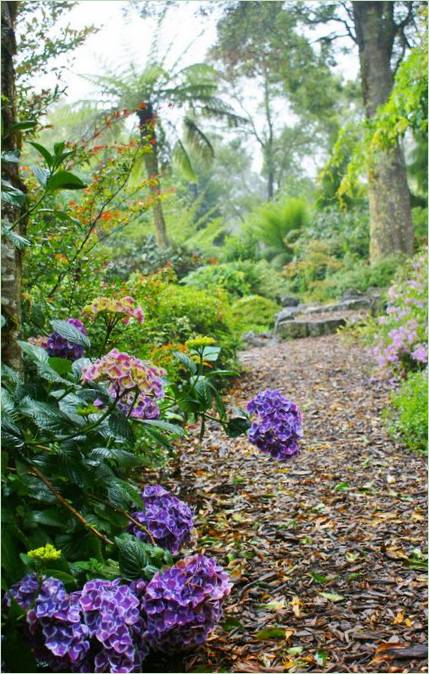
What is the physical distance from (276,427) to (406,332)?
240cm

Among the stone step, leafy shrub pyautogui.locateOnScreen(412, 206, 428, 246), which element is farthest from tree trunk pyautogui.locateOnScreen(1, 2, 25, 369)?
leafy shrub pyautogui.locateOnScreen(412, 206, 428, 246)

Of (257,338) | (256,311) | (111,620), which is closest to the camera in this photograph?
(111,620)

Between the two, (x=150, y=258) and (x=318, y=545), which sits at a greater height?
(x=150, y=258)

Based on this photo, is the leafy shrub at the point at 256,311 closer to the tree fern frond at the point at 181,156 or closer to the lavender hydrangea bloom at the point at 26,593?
the tree fern frond at the point at 181,156

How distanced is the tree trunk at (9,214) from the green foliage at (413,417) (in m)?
1.92

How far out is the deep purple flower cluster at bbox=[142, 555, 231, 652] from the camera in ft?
3.69

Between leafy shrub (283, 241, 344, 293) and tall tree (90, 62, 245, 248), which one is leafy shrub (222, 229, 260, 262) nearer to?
leafy shrub (283, 241, 344, 293)

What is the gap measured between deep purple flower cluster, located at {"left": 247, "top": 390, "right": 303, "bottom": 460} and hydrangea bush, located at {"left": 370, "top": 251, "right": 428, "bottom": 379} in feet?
6.69

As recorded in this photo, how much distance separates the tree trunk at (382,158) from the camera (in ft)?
25.9

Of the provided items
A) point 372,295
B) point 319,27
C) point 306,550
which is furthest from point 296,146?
point 306,550

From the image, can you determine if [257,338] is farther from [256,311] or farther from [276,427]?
[276,427]

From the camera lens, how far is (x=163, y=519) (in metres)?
1.37

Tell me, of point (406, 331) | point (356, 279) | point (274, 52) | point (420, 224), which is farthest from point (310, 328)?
point (274, 52)

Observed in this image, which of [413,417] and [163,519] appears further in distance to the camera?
[413,417]
